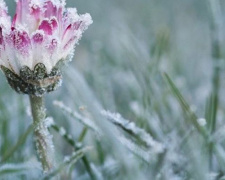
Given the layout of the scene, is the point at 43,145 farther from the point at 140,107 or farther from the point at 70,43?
the point at 140,107

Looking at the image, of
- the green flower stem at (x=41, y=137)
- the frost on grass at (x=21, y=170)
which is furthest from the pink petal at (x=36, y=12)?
the frost on grass at (x=21, y=170)

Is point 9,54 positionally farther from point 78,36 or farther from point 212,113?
point 212,113

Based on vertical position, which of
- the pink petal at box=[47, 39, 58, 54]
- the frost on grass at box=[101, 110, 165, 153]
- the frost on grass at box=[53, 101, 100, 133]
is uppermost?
the pink petal at box=[47, 39, 58, 54]

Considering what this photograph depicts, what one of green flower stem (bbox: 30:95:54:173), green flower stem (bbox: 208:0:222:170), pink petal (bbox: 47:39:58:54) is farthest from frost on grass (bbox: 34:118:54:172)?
green flower stem (bbox: 208:0:222:170)

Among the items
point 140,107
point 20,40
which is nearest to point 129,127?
point 20,40

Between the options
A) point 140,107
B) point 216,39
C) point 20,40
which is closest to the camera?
point 20,40

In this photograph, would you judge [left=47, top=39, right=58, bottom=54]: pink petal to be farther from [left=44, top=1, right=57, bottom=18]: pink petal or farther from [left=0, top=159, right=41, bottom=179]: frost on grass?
[left=0, top=159, right=41, bottom=179]: frost on grass

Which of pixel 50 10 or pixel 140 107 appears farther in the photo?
pixel 140 107
